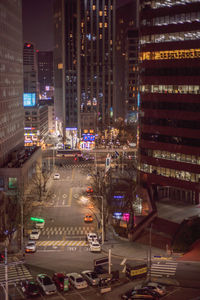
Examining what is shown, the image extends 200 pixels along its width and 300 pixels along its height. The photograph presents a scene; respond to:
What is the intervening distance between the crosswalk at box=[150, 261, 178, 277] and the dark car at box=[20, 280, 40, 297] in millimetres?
14223

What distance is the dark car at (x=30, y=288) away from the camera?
45.1 m

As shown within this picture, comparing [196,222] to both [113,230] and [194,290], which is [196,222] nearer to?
[113,230]

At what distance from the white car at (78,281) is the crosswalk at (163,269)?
900 centimetres

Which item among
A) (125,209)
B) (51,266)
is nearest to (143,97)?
(125,209)

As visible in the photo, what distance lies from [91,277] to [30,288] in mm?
6988

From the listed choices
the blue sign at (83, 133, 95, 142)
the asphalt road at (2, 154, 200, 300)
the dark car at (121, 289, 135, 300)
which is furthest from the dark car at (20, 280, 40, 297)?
the blue sign at (83, 133, 95, 142)

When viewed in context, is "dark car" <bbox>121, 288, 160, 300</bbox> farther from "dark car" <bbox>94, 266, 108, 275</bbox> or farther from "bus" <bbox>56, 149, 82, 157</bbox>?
"bus" <bbox>56, 149, 82, 157</bbox>

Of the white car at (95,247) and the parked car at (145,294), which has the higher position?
the parked car at (145,294)

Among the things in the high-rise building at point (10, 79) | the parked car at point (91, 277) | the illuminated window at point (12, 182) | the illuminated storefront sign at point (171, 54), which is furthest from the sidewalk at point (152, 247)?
the high-rise building at point (10, 79)

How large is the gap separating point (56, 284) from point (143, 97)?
51950 mm

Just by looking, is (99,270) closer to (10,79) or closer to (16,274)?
(16,274)

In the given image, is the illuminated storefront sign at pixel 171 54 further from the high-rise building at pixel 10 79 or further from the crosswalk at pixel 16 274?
the crosswalk at pixel 16 274

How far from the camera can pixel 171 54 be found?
84875 mm

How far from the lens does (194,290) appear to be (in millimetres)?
46812
